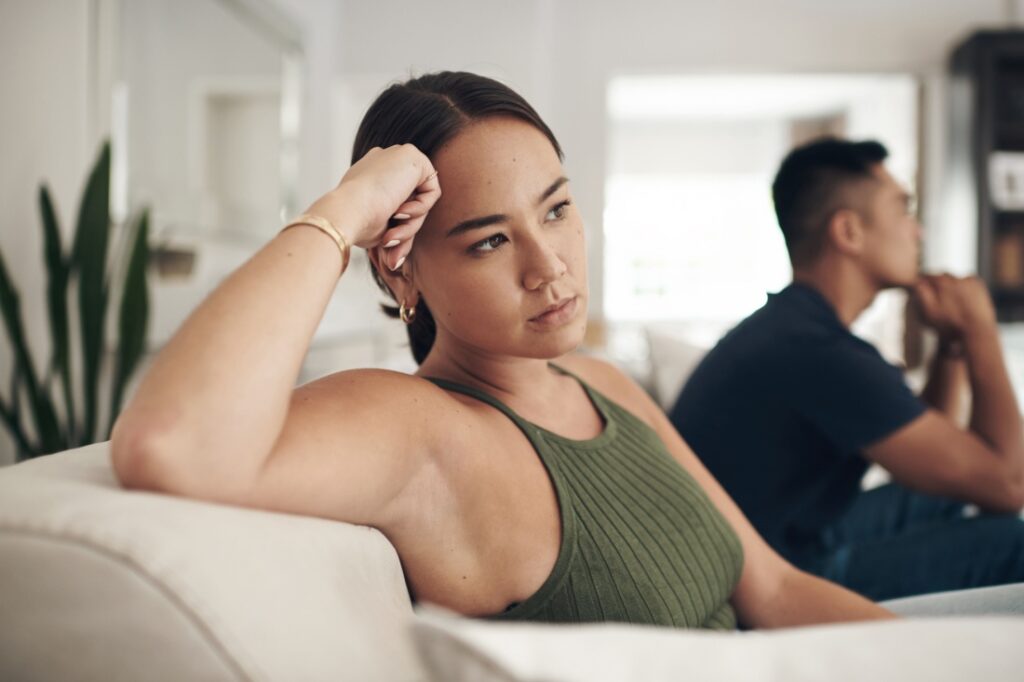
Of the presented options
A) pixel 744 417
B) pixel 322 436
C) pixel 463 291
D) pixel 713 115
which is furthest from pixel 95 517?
pixel 713 115

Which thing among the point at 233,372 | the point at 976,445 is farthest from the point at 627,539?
the point at 976,445

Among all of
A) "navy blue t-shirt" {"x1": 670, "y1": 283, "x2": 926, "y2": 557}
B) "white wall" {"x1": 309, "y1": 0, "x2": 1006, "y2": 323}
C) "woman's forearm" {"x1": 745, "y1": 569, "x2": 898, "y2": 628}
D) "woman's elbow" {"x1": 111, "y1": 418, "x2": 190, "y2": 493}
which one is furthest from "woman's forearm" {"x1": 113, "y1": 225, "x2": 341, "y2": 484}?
"white wall" {"x1": 309, "y1": 0, "x2": 1006, "y2": 323}

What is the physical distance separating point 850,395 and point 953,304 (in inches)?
25.2

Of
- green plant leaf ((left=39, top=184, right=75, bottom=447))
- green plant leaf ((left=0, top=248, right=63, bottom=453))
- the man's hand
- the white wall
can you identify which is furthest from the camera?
the white wall

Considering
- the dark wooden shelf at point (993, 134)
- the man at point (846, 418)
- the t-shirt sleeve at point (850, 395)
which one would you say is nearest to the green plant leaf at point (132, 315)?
the man at point (846, 418)

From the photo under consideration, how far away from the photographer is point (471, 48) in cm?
573

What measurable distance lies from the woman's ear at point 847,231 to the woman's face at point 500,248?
1138 mm

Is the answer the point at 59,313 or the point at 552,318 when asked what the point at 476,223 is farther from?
the point at 59,313

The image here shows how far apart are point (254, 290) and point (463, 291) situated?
31cm

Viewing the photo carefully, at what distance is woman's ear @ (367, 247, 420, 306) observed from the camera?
0.91m

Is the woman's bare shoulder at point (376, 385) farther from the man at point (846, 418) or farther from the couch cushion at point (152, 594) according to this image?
the man at point (846, 418)

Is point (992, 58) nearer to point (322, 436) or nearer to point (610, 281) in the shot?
point (322, 436)

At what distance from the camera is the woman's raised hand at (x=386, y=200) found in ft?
2.31

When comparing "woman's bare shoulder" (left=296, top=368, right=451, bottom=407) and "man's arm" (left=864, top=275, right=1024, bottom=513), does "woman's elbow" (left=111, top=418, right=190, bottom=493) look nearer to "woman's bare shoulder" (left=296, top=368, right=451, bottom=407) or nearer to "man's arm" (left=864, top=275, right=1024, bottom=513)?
"woman's bare shoulder" (left=296, top=368, right=451, bottom=407)
